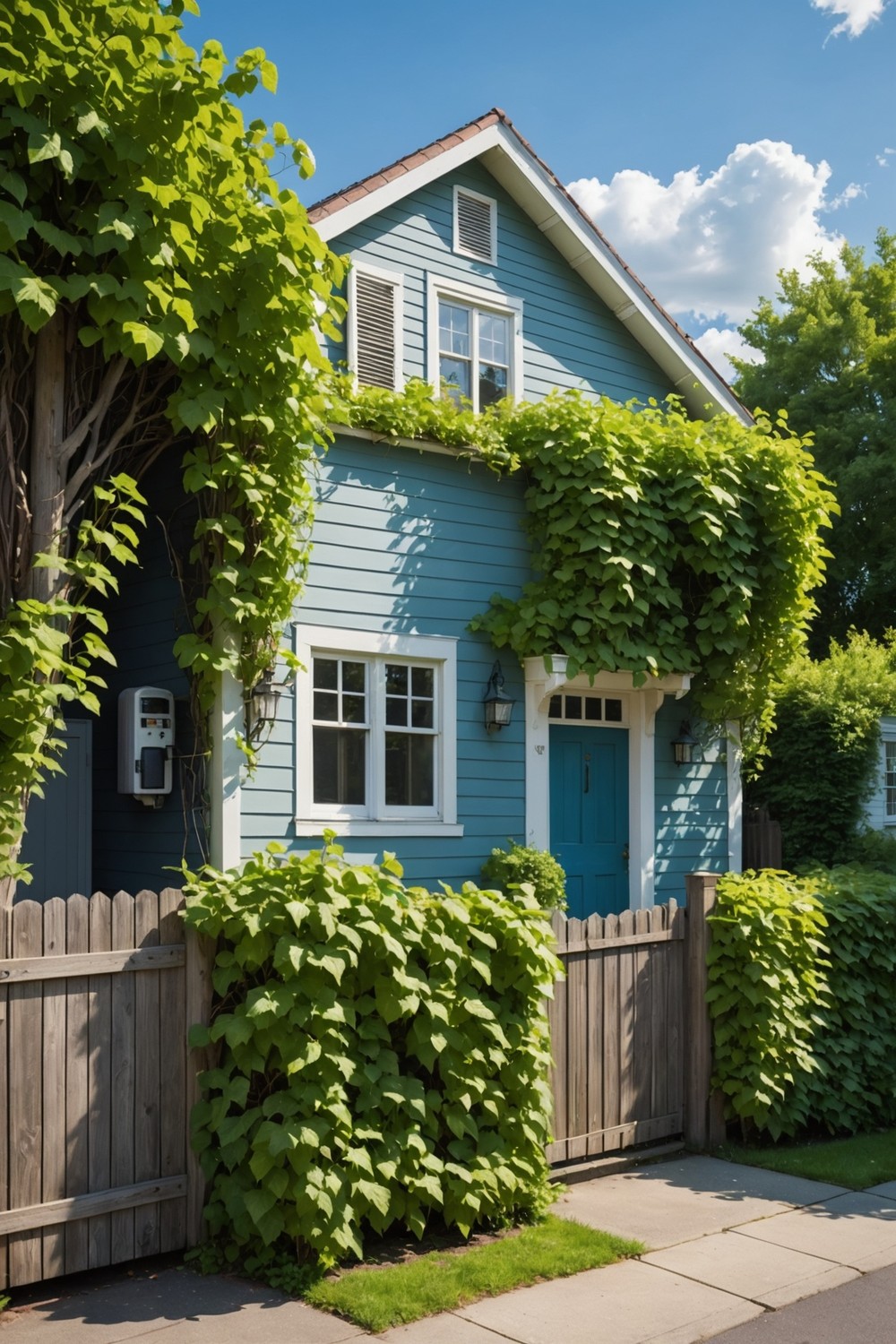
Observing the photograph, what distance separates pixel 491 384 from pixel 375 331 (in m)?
1.46

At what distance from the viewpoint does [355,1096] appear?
18.8ft

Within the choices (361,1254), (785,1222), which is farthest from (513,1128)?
(785,1222)

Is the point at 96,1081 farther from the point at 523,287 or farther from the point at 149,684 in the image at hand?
the point at 523,287

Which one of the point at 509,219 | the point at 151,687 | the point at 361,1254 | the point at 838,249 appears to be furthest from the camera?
the point at 838,249

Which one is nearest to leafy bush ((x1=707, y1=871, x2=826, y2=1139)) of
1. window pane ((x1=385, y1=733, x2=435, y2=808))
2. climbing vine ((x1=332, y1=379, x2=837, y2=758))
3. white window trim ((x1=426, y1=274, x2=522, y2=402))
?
window pane ((x1=385, y1=733, x2=435, y2=808))

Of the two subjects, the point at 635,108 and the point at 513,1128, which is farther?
the point at 635,108

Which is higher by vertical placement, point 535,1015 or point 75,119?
point 75,119

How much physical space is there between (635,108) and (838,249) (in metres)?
22.9

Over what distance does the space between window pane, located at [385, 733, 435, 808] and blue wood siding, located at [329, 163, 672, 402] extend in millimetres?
2996

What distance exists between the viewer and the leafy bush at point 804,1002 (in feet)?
25.3

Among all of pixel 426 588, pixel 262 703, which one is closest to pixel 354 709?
pixel 426 588

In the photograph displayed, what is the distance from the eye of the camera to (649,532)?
1037 cm

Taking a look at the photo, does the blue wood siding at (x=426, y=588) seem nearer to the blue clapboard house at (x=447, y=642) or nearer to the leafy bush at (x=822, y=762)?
the blue clapboard house at (x=447, y=642)

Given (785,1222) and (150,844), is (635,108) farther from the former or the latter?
(785,1222)
